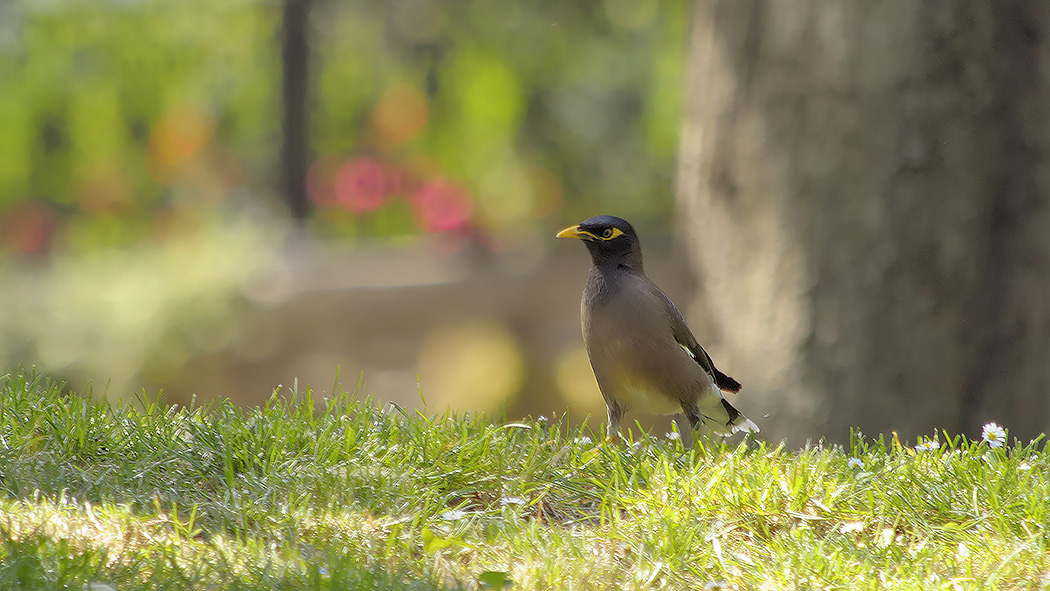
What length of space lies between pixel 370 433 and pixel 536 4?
10.6 meters

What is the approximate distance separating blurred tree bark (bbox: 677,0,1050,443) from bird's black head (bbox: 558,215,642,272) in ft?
6.51

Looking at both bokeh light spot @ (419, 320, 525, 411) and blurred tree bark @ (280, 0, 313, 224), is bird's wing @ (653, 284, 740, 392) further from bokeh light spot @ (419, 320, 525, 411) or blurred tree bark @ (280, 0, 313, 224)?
blurred tree bark @ (280, 0, 313, 224)

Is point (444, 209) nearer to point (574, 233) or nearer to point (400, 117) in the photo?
point (400, 117)

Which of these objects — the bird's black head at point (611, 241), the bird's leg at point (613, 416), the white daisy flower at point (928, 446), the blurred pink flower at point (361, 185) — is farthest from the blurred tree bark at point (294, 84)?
the white daisy flower at point (928, 446)

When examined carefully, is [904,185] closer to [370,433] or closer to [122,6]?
[370,433]

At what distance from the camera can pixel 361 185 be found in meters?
19.7

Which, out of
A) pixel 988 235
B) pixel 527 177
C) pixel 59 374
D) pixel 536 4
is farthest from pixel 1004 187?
pixel 527 177

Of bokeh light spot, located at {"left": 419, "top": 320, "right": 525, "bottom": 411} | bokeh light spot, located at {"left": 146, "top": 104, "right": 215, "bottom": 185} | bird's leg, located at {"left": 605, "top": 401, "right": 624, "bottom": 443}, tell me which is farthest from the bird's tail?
bokeh light spot, located at {"left": 146, "top": 104, "right": 215, "bottom": 185}

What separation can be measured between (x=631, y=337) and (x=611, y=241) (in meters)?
0.48

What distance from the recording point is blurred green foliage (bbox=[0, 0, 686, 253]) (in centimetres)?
1867

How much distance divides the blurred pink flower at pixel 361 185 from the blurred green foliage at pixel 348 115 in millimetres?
27

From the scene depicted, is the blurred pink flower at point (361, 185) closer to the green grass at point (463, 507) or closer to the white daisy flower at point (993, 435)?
the green grass at point (463, 507)

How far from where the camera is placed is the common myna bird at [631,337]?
491 centimetres

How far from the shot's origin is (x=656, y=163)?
18.8 m
